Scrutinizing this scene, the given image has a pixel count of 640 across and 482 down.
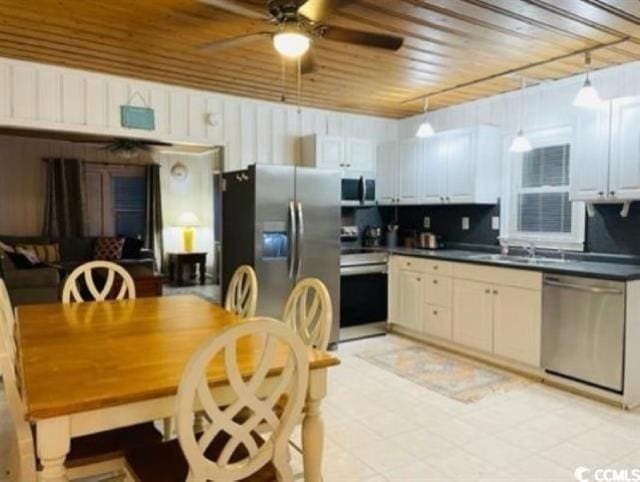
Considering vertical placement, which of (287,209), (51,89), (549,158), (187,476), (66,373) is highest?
(51,89)

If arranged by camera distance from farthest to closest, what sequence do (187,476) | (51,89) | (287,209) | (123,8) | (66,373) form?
(287,209)
(51,89)
(123,8)
(66,373)
(187,476)

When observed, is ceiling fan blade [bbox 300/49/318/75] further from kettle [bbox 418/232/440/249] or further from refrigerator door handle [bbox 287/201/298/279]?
kettle [bbox 418/232/440/249]

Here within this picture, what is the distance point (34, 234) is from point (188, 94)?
489 centimetres

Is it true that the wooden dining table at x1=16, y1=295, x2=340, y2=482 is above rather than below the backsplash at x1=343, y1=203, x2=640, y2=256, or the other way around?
below

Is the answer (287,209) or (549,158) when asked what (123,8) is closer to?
(287,209)

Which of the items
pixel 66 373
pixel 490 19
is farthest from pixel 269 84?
pixel 66 373

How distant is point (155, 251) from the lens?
8812mm

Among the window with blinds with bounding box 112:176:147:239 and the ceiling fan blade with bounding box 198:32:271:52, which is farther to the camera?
the window with blinds with bounding box 112:176:147:239

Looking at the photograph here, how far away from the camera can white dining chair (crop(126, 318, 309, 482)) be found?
1.39 meters

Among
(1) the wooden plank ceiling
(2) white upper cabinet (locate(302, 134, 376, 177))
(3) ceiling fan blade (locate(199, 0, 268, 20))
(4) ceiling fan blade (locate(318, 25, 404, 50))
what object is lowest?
(2) white upper cabinet (locate(302, 134, 376, 177))

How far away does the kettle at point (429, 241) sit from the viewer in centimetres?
545

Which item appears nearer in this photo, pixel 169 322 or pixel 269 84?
pixel 169 322

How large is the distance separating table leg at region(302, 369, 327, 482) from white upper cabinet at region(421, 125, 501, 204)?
339cm

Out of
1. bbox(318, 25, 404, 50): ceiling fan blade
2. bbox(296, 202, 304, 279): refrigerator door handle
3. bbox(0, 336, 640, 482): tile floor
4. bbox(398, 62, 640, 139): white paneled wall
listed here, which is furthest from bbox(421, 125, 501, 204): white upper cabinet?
bbox(318, 25, 404, 50): ceiling fan blade
